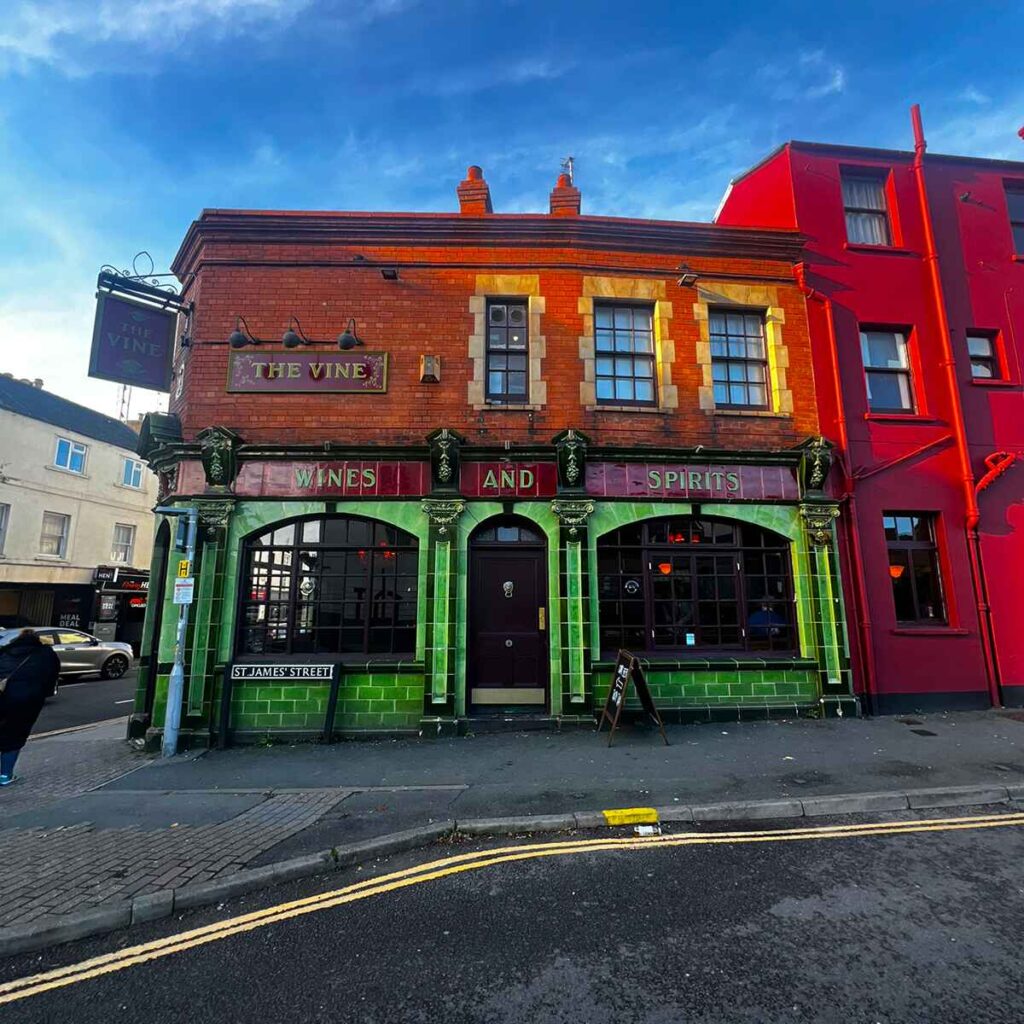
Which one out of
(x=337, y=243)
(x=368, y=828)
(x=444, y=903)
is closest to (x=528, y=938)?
(x=444, y=903)

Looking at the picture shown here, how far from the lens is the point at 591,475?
955cm

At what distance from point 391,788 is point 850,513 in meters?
8.87

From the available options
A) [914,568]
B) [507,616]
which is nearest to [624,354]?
[507,616]

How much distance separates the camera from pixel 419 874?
4.48 m

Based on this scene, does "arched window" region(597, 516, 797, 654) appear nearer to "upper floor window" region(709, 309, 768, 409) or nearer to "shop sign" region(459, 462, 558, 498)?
"shop sign" region(459, 462, 558, 498)

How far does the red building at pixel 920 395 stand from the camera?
9.70 m

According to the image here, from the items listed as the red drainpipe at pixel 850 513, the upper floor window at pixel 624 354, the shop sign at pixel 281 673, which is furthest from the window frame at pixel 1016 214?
the shop sign at pixel 281 673

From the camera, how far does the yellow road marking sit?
5.32m

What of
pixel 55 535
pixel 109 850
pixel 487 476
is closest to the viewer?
pixel 109 850

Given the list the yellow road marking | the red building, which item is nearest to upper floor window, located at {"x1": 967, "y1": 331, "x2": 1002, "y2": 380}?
the red building

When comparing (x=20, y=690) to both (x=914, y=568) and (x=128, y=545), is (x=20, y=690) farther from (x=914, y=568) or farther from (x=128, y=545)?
(x=128, y=545)

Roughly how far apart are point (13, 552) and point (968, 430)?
103 ft

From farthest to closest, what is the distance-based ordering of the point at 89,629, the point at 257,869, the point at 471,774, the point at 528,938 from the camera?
the point at 89,629, the point at 471,774, the point at 257,869, the point at 528,938

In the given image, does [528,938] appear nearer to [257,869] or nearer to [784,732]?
[257,869]
